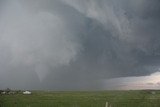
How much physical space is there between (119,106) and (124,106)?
1.33 m

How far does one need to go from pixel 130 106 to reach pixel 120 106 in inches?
124

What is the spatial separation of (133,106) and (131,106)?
609 mm

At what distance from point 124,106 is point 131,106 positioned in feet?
8.68

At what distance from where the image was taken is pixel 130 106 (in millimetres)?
83125

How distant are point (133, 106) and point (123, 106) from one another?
324cm

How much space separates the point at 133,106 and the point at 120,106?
13.0 ft

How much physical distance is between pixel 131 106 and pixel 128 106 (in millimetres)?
1108

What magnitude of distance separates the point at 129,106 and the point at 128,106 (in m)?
0.49

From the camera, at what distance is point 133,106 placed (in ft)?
273

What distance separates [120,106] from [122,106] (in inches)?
23.1

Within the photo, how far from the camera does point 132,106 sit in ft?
276

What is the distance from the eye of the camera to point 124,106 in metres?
82.1

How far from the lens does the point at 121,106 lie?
81812 mm
